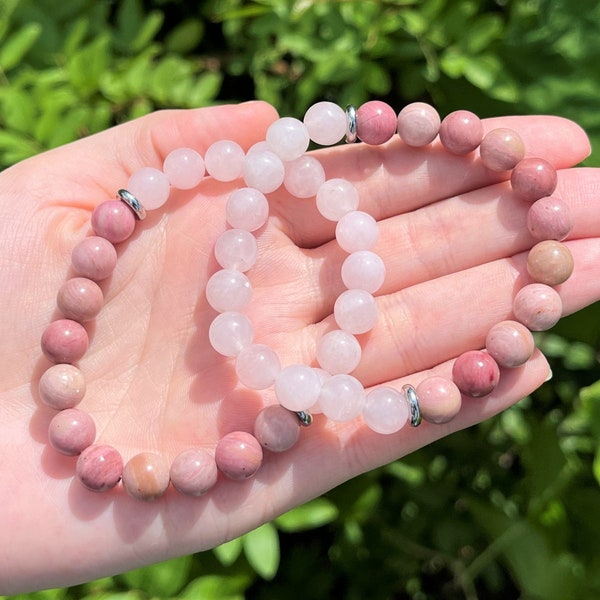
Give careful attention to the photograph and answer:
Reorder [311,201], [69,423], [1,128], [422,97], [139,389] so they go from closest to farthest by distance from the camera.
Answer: [69,423]
[139,389]
[311,201]
[1,128]
[422,97]

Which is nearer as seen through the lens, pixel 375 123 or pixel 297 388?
pixel 297 388

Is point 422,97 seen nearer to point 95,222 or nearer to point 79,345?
point 95,222

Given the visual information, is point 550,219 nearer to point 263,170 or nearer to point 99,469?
point 263,170

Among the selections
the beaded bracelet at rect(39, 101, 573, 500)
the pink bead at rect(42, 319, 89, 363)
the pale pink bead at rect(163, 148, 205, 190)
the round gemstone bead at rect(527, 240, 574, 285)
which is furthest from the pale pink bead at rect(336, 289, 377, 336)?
the pink bead at rect(42, 319, 89, 363)

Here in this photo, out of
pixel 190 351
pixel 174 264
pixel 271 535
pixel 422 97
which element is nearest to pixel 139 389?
pixel 190 351

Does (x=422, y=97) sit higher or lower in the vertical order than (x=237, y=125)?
lower

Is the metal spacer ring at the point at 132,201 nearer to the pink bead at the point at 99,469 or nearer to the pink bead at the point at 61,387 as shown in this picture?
the pink bead at the point at 61,387

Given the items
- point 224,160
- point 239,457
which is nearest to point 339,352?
point 239,457
